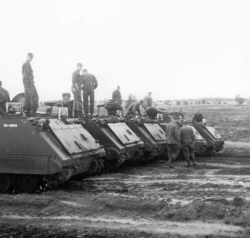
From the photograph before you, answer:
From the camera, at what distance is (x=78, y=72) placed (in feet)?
41.8

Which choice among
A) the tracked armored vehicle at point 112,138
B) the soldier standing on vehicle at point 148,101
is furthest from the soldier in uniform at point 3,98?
the soldier standing on vehicle at point 148,101

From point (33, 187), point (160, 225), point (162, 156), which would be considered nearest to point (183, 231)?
point (160, 225)

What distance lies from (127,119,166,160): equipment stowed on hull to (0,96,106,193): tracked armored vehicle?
476cm

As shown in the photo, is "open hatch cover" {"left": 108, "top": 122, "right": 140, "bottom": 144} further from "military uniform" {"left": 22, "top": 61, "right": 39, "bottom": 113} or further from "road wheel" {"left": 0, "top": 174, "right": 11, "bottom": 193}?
"road wheel" {"left": 0, "top": 174, "right": 11, "bottom": 193}

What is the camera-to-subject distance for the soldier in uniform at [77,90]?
12.5 meters

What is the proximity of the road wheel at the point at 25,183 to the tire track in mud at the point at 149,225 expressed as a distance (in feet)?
5.36

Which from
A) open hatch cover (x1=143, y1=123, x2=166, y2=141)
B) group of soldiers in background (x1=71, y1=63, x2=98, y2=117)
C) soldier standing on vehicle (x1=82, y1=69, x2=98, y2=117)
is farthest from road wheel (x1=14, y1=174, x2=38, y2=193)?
open hatch cover (x1=143, y1=123, x2=166, y2=141)

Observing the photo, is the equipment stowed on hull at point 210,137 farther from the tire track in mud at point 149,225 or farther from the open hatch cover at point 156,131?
the tire track in mud at point 149,225

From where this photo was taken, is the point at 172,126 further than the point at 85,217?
Yes

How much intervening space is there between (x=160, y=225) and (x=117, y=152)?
16.2 ft

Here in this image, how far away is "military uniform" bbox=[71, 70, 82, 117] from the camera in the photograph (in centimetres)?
1249

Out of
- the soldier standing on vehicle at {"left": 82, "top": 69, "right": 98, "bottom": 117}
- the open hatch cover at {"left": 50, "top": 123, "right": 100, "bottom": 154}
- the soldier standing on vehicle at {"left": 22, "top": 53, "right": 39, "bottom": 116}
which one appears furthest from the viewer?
the soldier standing on vehicle at {"left": 82, "top": 69, "right": 98, "bottom": 117}

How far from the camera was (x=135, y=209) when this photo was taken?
6.90 metres

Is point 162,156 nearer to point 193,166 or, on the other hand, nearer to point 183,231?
point 193,166
